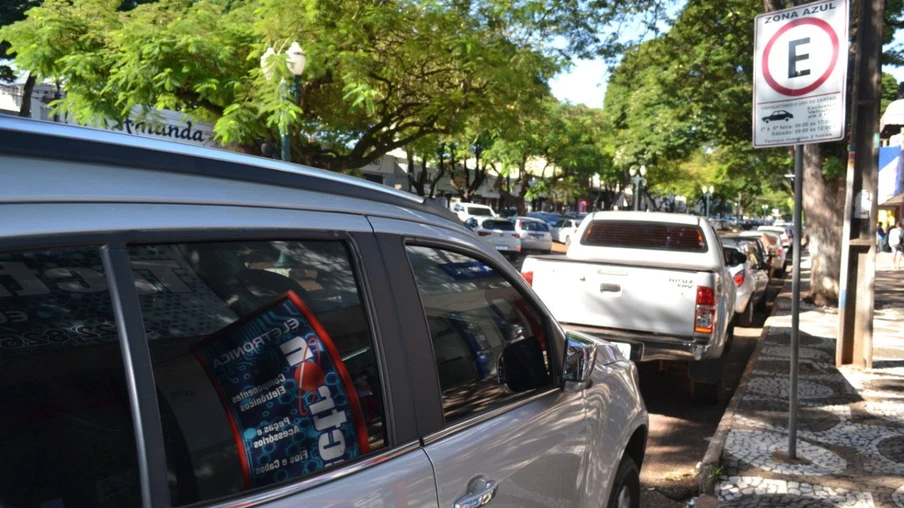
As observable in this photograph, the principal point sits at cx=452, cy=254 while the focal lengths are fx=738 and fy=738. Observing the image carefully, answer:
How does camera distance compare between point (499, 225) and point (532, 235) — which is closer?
point (499, 225)

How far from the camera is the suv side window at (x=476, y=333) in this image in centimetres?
219

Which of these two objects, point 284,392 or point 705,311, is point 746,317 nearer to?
point 705,311

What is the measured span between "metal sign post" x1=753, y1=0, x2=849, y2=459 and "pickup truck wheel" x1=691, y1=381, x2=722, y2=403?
1896 millimetres

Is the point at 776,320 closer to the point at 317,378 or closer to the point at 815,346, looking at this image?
the point at 815,346

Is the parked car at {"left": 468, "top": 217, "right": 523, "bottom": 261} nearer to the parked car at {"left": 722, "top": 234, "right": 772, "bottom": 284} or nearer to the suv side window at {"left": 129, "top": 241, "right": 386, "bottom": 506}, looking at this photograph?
the parked car at {"left": 722, "top": 234, "right": 772, "bottom": 284}

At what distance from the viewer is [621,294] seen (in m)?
6.88

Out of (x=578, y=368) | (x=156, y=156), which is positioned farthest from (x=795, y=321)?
(x=156, y=156)

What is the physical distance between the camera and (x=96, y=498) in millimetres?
1347

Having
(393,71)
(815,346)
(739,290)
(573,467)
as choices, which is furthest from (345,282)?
(393,71)

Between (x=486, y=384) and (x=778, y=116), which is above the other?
(x=778, y=116)

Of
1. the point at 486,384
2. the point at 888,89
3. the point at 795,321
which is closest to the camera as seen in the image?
the point at 486,384

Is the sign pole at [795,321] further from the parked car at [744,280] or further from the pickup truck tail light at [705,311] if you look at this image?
the parked car at [744,280]

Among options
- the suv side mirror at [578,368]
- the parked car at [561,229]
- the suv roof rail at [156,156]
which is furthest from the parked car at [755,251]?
the parked car at [561,229]

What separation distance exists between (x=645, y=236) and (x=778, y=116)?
349 centimetres
